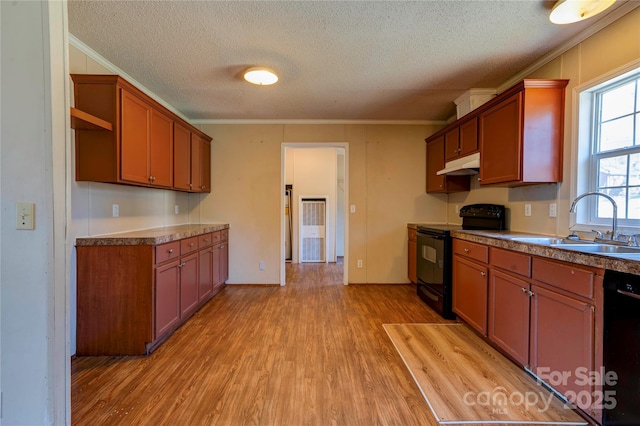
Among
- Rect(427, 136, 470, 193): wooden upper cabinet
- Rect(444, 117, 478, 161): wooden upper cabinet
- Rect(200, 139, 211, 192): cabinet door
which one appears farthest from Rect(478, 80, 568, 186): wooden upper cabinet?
Rect(200, 139, 211, 192): cabinet door

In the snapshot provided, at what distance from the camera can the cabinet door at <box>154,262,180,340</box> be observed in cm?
225

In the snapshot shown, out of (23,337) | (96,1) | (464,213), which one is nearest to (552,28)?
(464,213)

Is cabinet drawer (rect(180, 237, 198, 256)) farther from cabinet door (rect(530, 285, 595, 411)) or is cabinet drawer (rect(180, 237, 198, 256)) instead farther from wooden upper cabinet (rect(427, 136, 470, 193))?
wooden upper cabinet (rect(427, 136, 470, 193))

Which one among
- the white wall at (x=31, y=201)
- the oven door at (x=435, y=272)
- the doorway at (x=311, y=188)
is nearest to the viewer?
the white wall at (x=31, y=201)

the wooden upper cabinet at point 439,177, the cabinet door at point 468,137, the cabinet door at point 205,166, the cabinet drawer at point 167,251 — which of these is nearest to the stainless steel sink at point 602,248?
the cabinet door at point 468,137

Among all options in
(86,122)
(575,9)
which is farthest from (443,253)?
(86,122)

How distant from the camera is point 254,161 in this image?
13.7 ft

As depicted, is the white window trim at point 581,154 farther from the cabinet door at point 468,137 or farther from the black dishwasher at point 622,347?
the black dishwasher at point 622,347

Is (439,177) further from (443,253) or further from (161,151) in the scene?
(161,151)

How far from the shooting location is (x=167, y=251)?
2.38 metres

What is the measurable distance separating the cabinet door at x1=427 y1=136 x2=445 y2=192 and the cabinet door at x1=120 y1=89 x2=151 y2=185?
3416mm

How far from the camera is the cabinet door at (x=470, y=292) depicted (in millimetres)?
2344

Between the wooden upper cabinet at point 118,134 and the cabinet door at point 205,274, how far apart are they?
3.16ft

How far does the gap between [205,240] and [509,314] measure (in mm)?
3060
